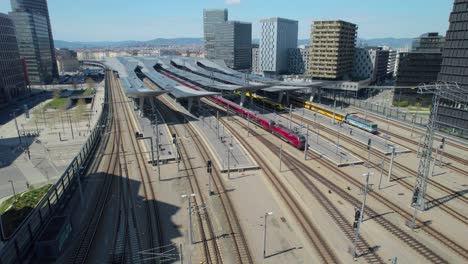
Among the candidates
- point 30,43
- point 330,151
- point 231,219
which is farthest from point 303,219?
point 30,43

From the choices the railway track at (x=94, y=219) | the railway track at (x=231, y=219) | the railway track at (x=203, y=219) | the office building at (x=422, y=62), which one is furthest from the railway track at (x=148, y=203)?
the office building at (x=422, y=62)

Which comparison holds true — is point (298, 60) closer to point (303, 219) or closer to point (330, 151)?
point (330, 151)

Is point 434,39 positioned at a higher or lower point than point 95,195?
higher

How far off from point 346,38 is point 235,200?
416 ft

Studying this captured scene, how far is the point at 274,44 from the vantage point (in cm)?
18225

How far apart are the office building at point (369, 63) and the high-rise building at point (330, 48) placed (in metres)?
12.6

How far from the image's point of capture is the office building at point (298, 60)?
7426 inches

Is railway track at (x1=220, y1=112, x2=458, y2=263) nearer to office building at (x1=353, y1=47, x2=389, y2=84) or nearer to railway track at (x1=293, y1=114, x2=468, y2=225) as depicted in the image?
railway track at (x1=293, y1=114, x2=468, y2=225)

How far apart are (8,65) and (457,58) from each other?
152405 mm

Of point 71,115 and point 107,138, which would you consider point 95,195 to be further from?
point 71,115

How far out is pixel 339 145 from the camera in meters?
60.2

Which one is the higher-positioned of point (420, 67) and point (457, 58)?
point (457, 58)

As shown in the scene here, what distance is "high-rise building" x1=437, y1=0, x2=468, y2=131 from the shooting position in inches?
2628

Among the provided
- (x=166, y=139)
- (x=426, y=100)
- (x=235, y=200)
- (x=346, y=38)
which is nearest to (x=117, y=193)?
(x=235, y=200)
